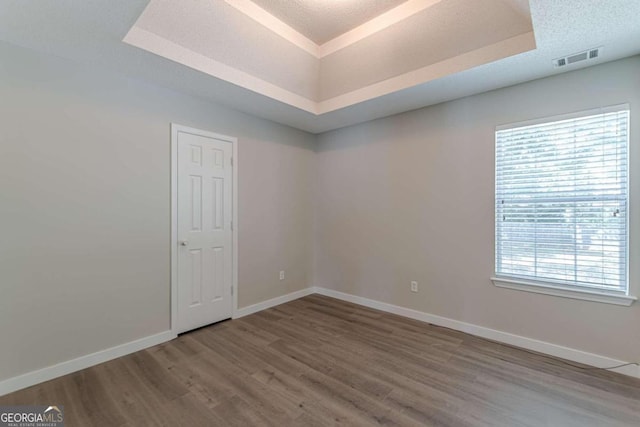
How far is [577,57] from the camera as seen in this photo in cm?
220

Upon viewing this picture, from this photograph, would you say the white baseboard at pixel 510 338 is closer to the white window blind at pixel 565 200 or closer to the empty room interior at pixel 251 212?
the empty room interior at pixel 251 212

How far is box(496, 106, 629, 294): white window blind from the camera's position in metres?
2.25

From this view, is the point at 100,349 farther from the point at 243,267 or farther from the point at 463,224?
the point at 463,224

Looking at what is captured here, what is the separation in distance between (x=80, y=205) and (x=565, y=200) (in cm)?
426

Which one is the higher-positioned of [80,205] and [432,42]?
[432,42]

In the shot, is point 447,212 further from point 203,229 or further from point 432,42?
point 203,229

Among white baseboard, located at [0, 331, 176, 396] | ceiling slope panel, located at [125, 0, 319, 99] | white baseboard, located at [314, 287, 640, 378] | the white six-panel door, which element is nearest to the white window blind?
white baseboard, located at [314, 287, 640, 378]

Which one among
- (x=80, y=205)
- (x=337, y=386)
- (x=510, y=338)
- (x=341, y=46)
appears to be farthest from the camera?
(x=341, y=46)

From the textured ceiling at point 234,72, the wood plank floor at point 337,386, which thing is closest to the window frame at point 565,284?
the textured ceiling at point 234,72

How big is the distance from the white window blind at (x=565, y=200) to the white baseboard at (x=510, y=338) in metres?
0.59

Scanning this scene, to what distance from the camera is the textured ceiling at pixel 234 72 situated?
170cm

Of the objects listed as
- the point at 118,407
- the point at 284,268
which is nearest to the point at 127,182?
the point at 118,407

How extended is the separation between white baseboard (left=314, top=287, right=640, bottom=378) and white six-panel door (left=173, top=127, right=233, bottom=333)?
76.3 inches

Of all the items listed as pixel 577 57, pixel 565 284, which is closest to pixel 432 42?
pixel 577 57
